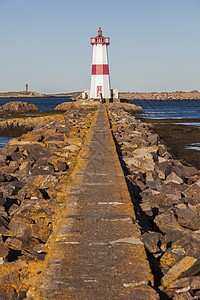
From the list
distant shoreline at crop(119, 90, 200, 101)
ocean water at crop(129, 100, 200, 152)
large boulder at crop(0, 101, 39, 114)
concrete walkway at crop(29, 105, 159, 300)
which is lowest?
ocean water at crop(129, 100, 200, 152)

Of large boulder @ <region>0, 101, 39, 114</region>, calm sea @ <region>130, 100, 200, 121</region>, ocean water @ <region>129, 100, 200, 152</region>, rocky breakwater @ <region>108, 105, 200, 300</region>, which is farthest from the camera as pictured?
large boulder @ <region>0, 101, 39, 114</region>

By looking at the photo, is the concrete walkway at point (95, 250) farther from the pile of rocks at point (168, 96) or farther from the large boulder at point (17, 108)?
the pile of rocks at point (168, 96)

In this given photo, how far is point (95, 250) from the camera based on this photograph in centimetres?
260

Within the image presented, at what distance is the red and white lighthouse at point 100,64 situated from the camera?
31766 millimetres

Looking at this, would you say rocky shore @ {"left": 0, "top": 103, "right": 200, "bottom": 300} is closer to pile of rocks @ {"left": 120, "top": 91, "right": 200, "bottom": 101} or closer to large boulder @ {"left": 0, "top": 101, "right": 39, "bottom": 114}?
large boulder @ {"left": 0, "top": 101, "right": 39, "bottom": 114}

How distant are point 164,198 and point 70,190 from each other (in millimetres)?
1114

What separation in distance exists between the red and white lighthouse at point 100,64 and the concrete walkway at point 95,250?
2866cm

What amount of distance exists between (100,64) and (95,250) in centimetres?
3052

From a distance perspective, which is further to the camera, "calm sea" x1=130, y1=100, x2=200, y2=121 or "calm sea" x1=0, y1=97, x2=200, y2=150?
"calm sea" x1=130, y1=100, x2=200, y2=121

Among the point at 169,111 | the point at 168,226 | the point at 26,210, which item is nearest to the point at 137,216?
the point at 168,226

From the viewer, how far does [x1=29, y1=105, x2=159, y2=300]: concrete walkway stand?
2.15 metres

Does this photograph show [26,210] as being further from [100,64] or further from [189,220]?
[100,64]

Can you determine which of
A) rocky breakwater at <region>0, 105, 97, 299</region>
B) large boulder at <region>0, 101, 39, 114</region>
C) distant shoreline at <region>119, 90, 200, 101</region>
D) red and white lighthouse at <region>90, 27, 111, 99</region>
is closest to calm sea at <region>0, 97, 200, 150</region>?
red and white lighthouse at <region>90, 27, 111, 99</region>

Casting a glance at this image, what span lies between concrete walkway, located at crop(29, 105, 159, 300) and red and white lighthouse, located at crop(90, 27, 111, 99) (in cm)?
2866
